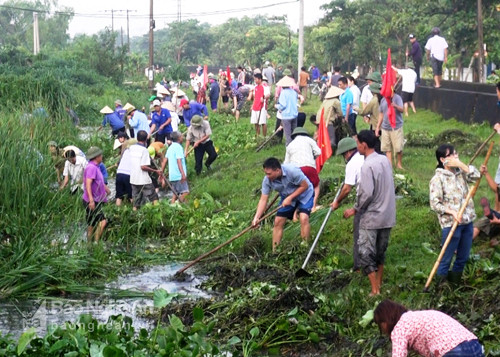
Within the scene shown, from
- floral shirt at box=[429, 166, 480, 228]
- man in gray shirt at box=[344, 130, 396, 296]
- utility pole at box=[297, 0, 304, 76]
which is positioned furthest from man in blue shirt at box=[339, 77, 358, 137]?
utility pole at box=[297, 0, 304, 76]

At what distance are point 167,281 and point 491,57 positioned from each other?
20.1 m

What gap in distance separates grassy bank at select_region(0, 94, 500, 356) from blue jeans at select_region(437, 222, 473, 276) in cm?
26

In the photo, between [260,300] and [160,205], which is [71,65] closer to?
[160,205]

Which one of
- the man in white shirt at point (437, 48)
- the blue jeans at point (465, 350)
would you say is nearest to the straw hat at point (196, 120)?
the man in white shirt at point (437, 48)

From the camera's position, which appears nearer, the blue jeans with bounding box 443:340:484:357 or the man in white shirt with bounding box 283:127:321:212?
the blue jeans with bounding box 443:340:484:357

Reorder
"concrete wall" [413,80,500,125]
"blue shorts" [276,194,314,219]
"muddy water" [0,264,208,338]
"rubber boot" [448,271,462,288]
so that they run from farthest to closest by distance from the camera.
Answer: "concrete wall" [413,80,500,125] < "blue shorts" [276,194,314,219] < "muddy water" [0,264,208,338] < "rubber boot" [448,271,462,288]

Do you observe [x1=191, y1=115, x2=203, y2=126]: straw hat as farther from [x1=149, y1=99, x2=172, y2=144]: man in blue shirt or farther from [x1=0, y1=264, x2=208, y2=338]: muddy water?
[x1=0, y1=264, x2=208, y2=338]: muddy water

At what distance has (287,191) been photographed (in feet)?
40.7

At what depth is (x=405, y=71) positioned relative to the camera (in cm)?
2377

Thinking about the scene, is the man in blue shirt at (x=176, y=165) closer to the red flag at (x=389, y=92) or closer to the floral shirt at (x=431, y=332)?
the red flag at (x=389, y=92)

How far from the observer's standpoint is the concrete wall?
2058 centimetres

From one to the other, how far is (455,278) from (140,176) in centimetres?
783

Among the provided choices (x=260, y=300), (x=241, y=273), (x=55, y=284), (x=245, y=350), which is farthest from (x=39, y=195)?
(x=245, y=350)

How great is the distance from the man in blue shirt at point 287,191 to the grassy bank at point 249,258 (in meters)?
0.39
